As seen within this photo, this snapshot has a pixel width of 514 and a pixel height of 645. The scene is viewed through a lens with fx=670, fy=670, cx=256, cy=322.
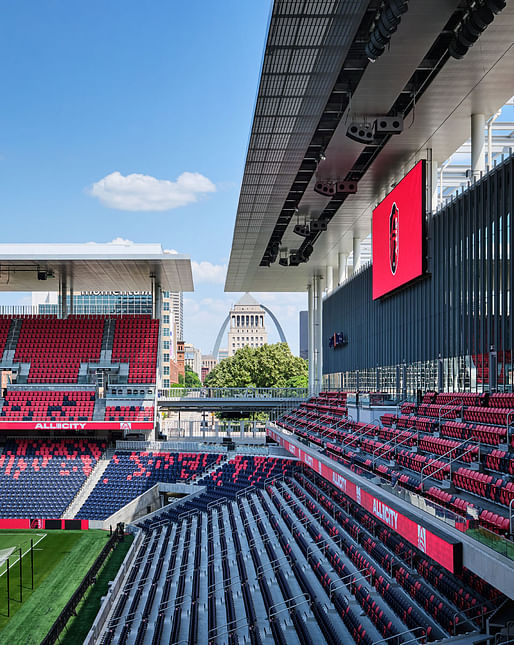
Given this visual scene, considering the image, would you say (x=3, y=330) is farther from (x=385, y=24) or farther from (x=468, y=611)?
(x=468, y=611)

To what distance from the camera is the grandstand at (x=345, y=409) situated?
13727 mm

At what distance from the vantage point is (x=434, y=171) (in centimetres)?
2644

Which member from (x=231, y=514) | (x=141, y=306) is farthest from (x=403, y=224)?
(x=141, y=306)

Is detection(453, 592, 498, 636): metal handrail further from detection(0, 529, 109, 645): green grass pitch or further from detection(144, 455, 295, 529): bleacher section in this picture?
detection(144, 455, 295, 529): bleacher section

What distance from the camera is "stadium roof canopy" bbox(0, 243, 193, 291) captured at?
37219mm

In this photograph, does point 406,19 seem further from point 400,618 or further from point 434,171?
point 400,618

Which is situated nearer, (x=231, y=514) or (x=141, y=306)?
(x=231, y=514)

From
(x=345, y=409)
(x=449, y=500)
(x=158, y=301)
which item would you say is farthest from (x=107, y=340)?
(x=449, y=500)

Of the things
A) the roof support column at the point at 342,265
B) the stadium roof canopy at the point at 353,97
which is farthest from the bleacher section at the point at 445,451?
the roof support column at the point at 342,265

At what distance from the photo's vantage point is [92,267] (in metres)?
39.8

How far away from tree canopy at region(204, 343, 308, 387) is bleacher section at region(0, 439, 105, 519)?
33.7 m

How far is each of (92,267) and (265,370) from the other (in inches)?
1450

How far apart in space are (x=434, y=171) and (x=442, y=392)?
908cm

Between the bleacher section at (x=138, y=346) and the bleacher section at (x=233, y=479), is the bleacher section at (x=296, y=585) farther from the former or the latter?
the bleacher section at (x=138, y=346)
